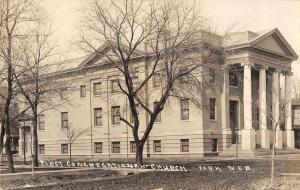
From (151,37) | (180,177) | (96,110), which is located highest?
(151,37)

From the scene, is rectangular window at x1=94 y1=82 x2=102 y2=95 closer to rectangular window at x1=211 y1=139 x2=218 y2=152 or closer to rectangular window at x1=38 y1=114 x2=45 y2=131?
rectangular window at x1=38 y1=114 x2=45 y2=131

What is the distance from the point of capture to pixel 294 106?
5419cm

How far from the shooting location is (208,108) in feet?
127

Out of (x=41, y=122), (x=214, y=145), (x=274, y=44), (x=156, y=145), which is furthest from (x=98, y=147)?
(x=274, y=44)

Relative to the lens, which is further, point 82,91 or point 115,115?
point 82,91

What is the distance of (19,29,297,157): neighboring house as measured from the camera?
39312 millimetres

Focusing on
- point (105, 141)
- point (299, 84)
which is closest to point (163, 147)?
point (105, 141)

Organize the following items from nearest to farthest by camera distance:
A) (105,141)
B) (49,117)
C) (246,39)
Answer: (246,39)
(105,141)
(49,117)

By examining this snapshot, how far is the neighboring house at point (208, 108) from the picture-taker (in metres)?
39.3

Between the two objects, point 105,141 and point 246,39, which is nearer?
point 246,39

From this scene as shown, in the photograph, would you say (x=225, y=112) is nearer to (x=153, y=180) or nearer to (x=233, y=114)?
(x=233, y=114)

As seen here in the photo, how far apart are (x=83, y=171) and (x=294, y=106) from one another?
3899cm

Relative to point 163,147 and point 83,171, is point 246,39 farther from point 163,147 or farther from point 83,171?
point 83,171

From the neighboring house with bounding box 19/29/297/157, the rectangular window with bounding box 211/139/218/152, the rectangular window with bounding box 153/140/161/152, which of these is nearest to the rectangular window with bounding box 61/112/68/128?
the neighboring house with bounding box 19/29/297/157
